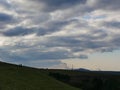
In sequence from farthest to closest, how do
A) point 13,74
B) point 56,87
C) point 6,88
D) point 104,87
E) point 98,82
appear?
point 98,82 → point 104,87 → point 13,74 → point 56,87 → point 6,88

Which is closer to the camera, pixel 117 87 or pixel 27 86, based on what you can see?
pixel 27 86

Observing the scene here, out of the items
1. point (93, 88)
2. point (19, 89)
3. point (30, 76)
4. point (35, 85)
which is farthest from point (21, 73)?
point (93, 88)

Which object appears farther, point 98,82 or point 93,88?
point 98,82

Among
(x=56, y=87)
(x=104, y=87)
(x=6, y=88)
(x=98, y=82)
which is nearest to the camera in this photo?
(x=6, y=88)

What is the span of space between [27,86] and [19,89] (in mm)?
5297

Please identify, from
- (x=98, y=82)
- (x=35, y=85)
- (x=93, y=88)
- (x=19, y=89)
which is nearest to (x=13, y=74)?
(x=35, y=85)

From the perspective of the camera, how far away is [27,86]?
231 ft

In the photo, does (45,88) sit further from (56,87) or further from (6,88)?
(6,88)

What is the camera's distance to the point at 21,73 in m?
89.2

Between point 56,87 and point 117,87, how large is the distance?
146 ft

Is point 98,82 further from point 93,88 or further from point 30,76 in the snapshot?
point 30,76

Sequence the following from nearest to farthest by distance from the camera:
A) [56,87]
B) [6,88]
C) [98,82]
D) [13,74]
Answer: [6,88] < [56,87] < [13,74] < [98,82]

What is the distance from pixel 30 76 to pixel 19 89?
2213 centimetres

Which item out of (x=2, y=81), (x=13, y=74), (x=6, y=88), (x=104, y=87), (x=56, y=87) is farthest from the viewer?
(x=104, y=87)
